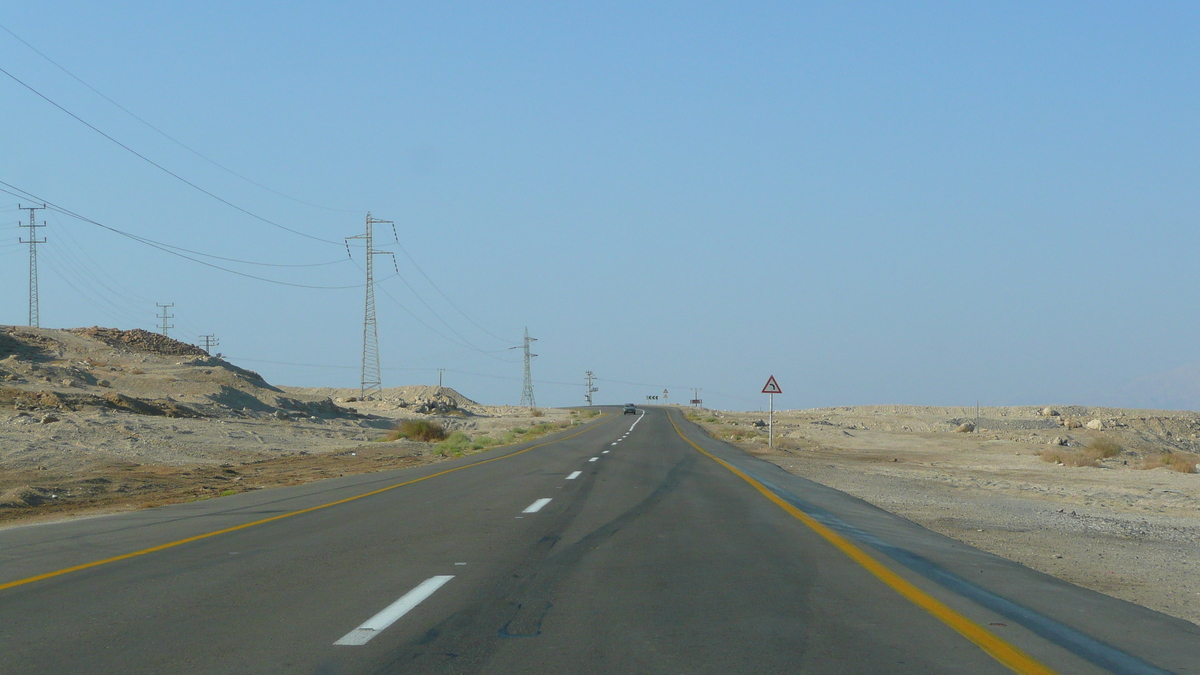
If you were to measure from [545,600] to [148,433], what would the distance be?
1266 inches

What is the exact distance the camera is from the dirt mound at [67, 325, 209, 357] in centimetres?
7781

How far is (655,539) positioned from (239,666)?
5973 millimetres

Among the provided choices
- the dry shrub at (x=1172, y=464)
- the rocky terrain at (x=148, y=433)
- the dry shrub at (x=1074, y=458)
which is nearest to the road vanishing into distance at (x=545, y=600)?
the rocky terrain at (x=148, y=433)

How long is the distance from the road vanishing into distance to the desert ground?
186 cm

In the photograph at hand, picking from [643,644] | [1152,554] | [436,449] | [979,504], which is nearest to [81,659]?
[643,644]

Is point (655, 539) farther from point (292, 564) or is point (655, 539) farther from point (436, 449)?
point (436, 449)

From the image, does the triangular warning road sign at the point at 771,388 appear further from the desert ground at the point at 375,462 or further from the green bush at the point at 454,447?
the green bush at the point at 454,447

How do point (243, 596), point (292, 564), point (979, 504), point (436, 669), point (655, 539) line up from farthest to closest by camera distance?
point (979, 504), point (655, 539), point (292, 564), point (243, 596), point (436, 669)

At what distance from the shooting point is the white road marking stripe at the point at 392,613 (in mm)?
Answer: 5859

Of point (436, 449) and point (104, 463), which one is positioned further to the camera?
point (436, 449)

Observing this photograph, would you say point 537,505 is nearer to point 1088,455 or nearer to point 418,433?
point 1088,455

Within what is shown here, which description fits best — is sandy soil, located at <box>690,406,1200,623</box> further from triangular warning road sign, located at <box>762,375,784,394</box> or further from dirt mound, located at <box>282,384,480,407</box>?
dirt mound, located at <box>282,384,480,407</box>

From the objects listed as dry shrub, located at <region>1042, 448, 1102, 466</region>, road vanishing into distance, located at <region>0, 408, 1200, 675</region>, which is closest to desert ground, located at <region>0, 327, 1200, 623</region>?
dry shrub, located at <region>1042, 448, 1102, 466</region>

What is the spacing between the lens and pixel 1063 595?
7547mm
